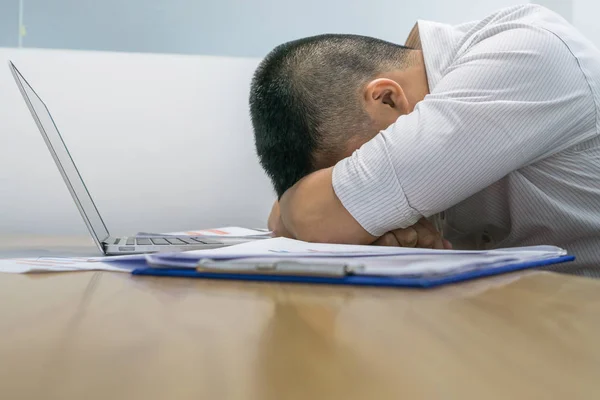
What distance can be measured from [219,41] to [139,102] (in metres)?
0.28

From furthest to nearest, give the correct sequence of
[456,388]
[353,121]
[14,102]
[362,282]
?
[14,102]
[353,121]
[362,282]
[456,388]

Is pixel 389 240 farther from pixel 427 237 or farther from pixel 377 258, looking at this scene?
pixel 377 258

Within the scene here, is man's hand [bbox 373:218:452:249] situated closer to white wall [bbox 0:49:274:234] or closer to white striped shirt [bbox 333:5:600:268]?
white striped shirt [bbox 333:5:600:268]

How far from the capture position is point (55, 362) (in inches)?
8.8

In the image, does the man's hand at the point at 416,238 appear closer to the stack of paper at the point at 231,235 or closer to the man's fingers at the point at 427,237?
the man's fingers at the point at 427,237

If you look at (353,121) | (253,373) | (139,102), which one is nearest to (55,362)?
(253,373)

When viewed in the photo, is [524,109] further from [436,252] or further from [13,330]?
[13,330]

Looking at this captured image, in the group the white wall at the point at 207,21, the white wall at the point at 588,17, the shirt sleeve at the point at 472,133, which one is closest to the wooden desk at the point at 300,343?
the shirt sleeve at the point at 472,133

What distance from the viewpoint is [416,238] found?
0.77m

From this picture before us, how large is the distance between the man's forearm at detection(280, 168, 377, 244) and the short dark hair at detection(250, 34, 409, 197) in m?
0.10

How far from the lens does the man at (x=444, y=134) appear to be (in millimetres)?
694

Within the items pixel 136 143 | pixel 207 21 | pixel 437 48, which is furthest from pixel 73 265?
pixel 207 21

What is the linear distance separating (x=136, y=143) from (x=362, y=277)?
1.24 m

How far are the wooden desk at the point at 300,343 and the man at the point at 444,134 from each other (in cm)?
28
